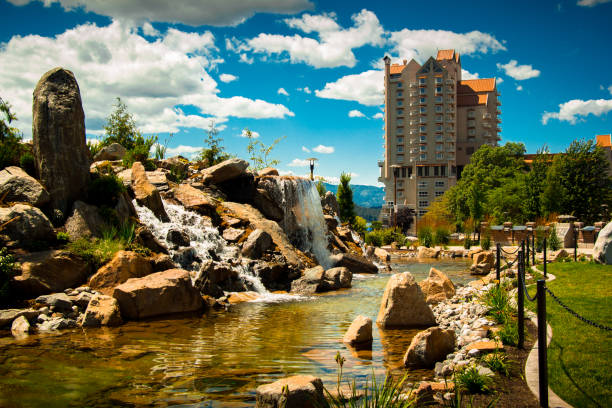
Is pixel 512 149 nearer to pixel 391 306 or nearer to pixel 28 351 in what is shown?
pixel 391 306

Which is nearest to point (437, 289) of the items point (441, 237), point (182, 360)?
point (182, 360)

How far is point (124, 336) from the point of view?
9375 millimetres

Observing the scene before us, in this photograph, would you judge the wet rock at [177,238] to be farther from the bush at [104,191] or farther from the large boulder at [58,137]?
the large boulder at [58,137]

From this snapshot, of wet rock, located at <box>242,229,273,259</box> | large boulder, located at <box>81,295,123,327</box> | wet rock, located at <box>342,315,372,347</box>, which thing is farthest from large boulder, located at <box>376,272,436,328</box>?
wet rock, located at <box>242,229,273,259</box>

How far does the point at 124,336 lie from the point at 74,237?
525 cm

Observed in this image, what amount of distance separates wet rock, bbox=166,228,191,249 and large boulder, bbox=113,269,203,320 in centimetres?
393

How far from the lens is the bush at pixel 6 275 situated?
10.5 meters

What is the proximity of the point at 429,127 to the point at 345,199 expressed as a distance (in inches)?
2306

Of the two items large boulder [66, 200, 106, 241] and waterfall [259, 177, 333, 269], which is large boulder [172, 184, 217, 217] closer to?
waterfall [259, 177, 333, 269]

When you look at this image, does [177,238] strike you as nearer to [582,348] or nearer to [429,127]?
[582,348]

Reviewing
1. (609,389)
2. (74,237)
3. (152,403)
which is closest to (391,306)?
(609,389)

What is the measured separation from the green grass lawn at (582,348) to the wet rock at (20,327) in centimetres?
967

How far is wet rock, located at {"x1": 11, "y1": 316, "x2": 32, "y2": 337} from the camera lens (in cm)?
915

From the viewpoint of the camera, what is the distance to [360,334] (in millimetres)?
9094
